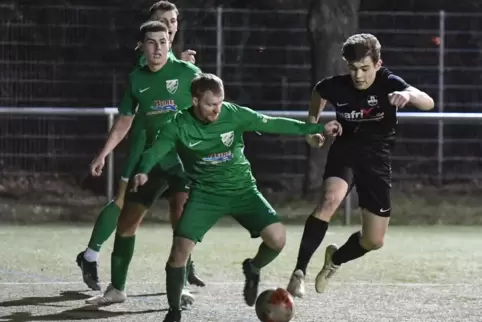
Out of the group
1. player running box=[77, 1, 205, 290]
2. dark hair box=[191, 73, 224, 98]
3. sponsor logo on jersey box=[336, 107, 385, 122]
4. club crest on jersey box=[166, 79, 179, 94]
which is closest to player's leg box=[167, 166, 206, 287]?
player running box=[77, 1, 205, 290]

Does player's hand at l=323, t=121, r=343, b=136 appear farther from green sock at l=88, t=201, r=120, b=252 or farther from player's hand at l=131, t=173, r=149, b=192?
green sock at l=88, t=201, r=120, b=252

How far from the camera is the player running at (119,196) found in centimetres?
775

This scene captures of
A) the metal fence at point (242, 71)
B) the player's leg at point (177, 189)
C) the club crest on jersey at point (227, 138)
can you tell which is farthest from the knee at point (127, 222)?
the metal fence at point (242, 71)

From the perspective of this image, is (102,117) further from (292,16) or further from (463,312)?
(463,312)

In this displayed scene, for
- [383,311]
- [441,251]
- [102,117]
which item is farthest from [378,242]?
[102,117]

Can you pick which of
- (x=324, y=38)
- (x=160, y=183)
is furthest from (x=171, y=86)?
(x=324, y=38)

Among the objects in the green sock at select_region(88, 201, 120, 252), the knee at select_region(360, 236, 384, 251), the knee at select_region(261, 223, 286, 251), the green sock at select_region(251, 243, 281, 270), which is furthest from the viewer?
the green sock at select_region(88, 201, 120, 252)

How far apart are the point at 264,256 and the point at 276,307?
64 centimetres

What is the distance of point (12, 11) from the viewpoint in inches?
596

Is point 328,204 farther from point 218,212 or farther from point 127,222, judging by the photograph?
point 127,222

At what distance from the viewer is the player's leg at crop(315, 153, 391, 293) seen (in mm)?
7605

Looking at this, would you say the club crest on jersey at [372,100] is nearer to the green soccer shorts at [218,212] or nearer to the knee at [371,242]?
the knee at [371,242]

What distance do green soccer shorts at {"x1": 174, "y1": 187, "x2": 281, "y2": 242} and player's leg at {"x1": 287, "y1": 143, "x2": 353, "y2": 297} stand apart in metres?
0.47

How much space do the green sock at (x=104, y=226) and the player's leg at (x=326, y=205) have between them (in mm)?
1486
